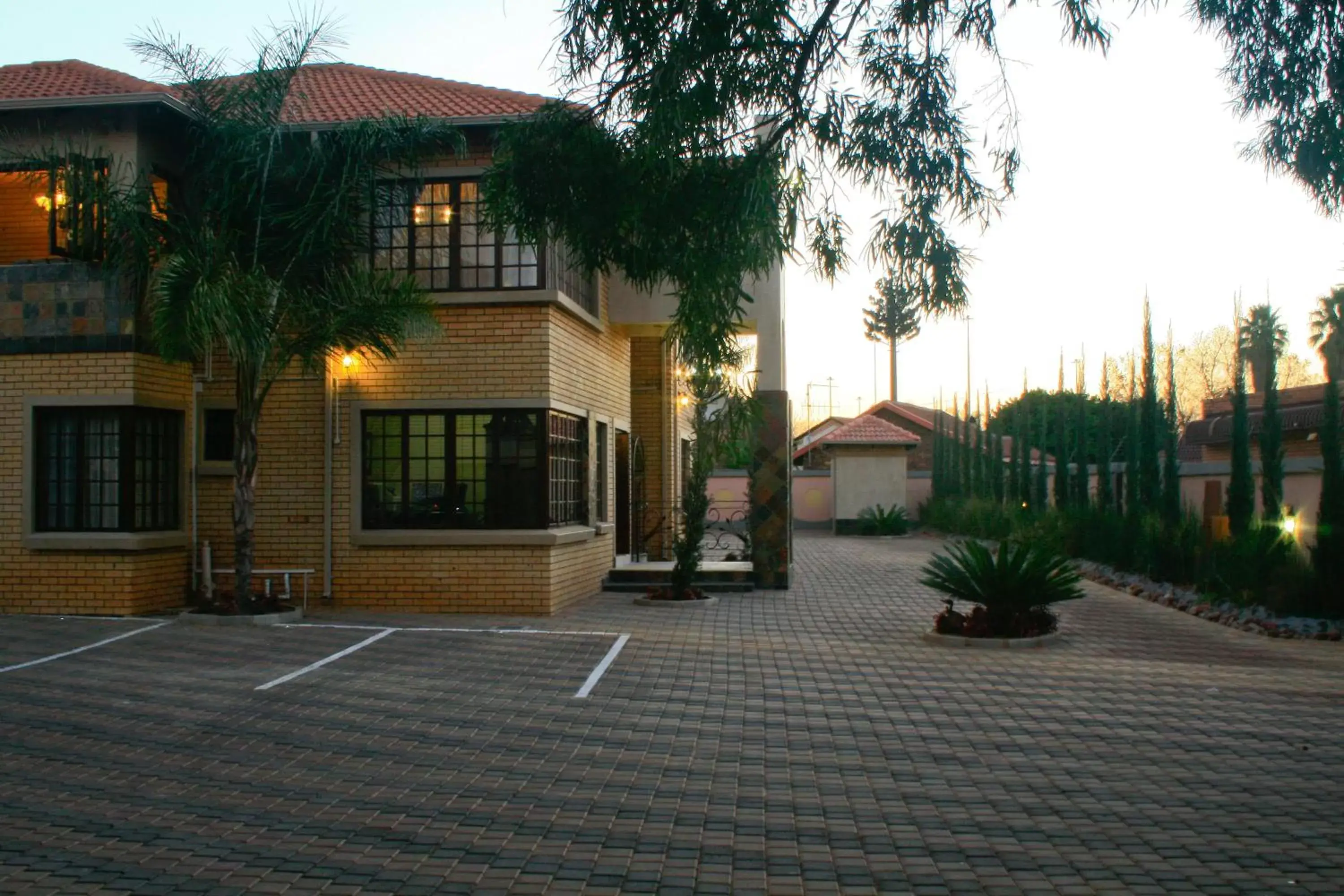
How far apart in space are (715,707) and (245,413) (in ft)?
24.5

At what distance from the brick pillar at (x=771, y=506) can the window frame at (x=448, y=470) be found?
14.6ft

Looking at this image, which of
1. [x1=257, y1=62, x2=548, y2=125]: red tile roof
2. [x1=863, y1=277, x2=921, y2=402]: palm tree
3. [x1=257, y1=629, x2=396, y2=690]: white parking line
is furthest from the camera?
[x1=257, y1=62, x2=548, y2=125]: red tile roof

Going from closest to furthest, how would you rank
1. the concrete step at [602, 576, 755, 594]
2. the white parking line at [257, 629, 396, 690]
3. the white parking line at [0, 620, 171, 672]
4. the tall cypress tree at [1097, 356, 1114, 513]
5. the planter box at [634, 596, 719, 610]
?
the white parking line at [257, 629, 396, 690]
the white parking line at [0, 620, 171, 672]
the planter box at [634, 596, 719, 610]
the concrete step at [602, 576, 755, 594]
the tall cypress tree at [1097, 356, 1114, 513]

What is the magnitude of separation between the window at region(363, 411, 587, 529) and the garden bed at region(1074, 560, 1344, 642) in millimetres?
8246

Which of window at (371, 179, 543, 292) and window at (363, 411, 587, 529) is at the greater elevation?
window at (371, 179, 543, 292)

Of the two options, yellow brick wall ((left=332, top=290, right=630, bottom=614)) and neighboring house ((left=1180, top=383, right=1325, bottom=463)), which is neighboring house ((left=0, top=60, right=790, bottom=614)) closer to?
yellow brick wall ((left=332, top=290, right=630, bottom=614))

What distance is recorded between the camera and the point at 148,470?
15734 mm

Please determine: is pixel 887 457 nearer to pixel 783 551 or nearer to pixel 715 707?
pixel 783 551

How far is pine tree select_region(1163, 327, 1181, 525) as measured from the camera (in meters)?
21.5

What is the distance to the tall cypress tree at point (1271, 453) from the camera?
18.2 m

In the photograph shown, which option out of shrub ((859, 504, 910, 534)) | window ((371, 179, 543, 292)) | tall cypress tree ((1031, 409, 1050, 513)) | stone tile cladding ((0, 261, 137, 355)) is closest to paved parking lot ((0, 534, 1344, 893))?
stone tile cladding ((0, 261, 137, 355))

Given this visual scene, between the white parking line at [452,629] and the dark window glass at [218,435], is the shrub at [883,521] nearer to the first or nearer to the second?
the dark window glass at [218,435]

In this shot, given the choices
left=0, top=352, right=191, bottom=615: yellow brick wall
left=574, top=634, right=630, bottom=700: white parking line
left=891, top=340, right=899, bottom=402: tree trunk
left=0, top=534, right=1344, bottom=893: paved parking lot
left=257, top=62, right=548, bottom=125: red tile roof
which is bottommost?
left=0, top=534, right=1344, bottom=893: paved parking lot

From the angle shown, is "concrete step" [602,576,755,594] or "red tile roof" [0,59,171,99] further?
"concrete step" [602,576,755,594]
